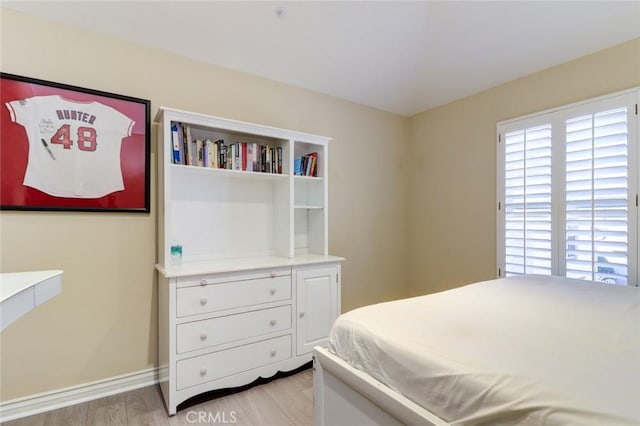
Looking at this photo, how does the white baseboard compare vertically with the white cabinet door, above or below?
below

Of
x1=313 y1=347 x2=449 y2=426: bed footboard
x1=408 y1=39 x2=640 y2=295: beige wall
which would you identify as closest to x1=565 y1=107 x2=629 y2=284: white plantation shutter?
x1=408 y1=39 x2=640 y2=295: beige wall

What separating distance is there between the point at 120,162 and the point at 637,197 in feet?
11.6

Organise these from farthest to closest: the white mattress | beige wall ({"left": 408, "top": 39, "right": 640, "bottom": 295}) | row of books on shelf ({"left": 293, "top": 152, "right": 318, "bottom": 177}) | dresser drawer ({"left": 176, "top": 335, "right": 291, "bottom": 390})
Answer: row of books on shelf ({"left": 293, "top": 152, "right": 318, "bottom": 177}) < beige wall ({"left": 408, "top": 39, "right": 640, "bottom": 295}) < dresser drawer ({"left": 176, "top": 335, "right": 291, "bottom": 390}) < the white mattress

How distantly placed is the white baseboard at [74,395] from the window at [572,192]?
3.10m

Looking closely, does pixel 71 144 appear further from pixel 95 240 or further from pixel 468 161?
pixel 468 161

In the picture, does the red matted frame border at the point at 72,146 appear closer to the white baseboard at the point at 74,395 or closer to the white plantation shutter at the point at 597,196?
the white baseboard at the point at 74,395

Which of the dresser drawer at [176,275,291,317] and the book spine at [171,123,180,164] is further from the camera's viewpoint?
the book spine at [171,123,180,164]

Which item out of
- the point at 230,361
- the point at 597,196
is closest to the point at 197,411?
the point at 230,361

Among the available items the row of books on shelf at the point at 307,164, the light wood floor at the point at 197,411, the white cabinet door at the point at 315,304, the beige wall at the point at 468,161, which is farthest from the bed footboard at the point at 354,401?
the beige wall at the point at 468,161

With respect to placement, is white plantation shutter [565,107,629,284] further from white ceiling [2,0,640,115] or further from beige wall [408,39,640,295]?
white ceiling [2,0,640,115]

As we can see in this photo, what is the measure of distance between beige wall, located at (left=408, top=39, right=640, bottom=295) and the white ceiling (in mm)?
132

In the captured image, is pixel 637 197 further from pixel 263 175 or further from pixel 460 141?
pixel 263 175

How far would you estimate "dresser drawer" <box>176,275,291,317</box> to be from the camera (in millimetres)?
1939

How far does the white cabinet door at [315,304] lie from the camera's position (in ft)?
7.91
